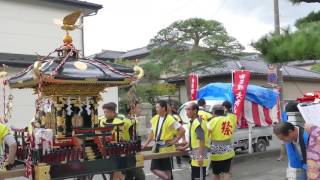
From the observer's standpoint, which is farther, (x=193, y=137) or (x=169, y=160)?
(x=169, y=160)

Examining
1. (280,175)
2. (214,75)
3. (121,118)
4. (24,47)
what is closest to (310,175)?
(121,118)

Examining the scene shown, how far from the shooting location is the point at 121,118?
816 cm

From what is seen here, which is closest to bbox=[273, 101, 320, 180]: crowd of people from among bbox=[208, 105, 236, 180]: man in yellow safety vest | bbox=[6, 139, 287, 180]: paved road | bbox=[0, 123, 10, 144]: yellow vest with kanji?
bbox=[208, 105, 236, 180]: man in yellow safety vest

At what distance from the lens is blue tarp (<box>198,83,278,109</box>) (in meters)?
14.0

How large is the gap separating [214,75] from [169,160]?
20.4 meters

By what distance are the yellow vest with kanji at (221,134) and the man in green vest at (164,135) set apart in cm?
61

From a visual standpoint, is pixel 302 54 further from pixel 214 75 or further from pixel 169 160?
pixel 214 75

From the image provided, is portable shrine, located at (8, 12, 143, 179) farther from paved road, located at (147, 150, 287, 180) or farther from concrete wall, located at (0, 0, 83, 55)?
concrete wall, located at (0, 0, 83, 55)

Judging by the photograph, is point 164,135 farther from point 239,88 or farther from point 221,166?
point 239,88

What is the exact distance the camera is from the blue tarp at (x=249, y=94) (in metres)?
14.0

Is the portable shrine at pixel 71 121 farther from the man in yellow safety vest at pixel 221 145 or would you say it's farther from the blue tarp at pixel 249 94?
the blue tarp at pixel 249 94

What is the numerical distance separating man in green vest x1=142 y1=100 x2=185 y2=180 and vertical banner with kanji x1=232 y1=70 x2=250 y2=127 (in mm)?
5454

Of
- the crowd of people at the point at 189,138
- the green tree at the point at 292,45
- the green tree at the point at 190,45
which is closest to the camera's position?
the green tree at the point at 292,45

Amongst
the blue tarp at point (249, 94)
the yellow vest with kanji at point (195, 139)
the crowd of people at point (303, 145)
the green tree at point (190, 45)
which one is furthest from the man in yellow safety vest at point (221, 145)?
the green tree at point (190, 45)
